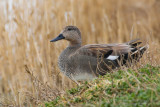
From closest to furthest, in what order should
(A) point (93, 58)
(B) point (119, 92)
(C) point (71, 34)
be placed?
1. (B) point (119, 92)
2. (A) point (93, 58)
3. (C) point (71, 34)

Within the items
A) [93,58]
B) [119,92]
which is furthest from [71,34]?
[119,92]

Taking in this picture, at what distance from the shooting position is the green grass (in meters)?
2.58

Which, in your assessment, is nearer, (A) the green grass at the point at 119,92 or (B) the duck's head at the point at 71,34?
(A) the green grass at the point at 119,92

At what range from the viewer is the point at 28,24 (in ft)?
18.6

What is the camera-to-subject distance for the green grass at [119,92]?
8.46 ft

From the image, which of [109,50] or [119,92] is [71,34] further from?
A: [119,92]

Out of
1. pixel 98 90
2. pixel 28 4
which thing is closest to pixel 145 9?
pixel 28 4

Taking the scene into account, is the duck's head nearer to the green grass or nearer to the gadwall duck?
the gadwall duck

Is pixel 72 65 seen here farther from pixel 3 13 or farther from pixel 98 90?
pixel 3 13

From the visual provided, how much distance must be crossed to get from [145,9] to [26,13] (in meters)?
4.92

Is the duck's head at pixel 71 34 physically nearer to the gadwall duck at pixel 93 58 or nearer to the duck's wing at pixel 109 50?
the gadwall duck at pixel 93 58

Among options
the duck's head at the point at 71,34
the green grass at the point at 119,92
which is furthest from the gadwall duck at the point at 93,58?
the green grass at the point at 119,92

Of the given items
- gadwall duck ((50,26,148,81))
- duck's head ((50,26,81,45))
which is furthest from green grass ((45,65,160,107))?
duck's head ((50,26,81,45))

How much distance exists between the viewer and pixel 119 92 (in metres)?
2.89
